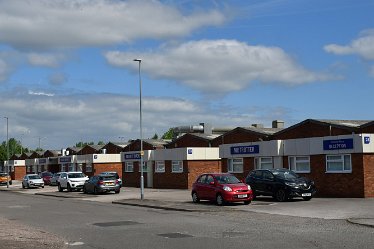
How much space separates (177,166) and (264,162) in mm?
11362

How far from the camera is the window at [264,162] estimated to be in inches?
1378

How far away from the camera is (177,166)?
149 ft

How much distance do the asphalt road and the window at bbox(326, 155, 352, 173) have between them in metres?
9.67

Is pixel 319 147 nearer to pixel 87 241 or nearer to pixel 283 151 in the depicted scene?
pixel 283 151

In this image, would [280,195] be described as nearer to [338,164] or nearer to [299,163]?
[338,164]

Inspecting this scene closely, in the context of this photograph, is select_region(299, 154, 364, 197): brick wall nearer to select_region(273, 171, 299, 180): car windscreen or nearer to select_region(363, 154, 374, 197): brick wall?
select_region(363, 154, 374, 197): brick wall

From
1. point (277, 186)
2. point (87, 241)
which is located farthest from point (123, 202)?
point (87, 241)

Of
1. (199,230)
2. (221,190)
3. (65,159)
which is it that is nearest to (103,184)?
(221,190)

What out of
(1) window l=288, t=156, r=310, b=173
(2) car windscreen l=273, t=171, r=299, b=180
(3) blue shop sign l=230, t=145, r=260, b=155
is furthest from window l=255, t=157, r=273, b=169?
(2) car windscreen l=273, t=171, r=299, b=180

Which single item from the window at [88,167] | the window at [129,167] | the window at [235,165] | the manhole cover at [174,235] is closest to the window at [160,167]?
the window at [129,167]

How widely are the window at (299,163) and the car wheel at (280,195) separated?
5549mm

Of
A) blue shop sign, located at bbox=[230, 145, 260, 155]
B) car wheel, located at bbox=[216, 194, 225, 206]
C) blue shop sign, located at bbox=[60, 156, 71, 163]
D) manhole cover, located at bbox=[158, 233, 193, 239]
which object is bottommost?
manhole cover, located at bbox=[158, 233, 193, 239]

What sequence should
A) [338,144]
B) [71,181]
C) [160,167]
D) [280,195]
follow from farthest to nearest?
[160,167], [71,181], [338,144], [280,195]

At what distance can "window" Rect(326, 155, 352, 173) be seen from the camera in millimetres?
29258
